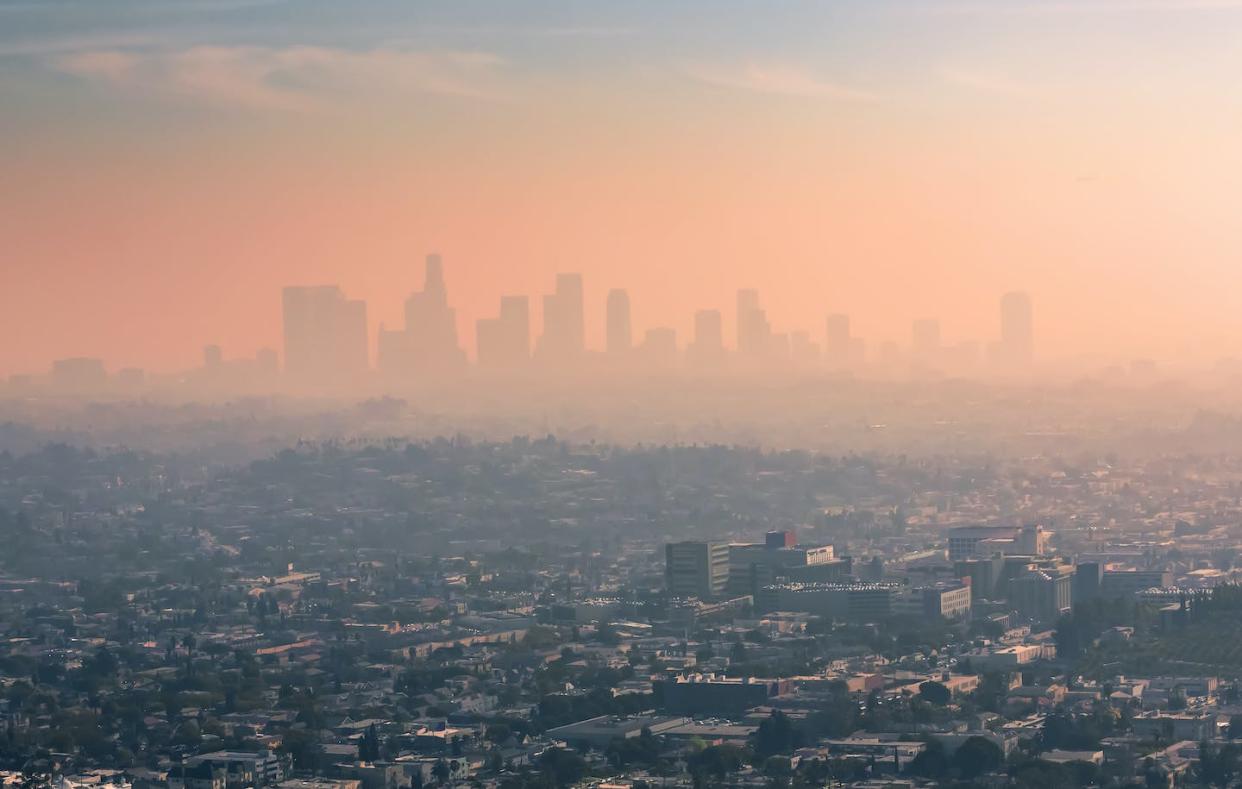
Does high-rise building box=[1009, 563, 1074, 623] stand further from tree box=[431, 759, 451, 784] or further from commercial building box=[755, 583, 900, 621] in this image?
tree box=[431, 759, 451, 784]

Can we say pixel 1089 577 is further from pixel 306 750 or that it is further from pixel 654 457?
pixel 654 457

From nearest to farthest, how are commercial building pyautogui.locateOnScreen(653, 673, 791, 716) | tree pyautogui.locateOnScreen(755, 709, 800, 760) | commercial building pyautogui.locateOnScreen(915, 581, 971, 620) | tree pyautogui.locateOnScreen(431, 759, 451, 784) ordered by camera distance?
1. tree pyautogui.locateOnScreen(431, 759, 451, 784)
2. tree pyautogui.locateOnScreen(755, 709, 800, 760)
3. commercial building pyautogui.locateOnScreen(653, 673, 791, 716)
4. commercial building pyautogui.locateOnScreen(915, 581, 971, 620)

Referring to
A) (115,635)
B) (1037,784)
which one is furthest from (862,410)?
(1037,784)

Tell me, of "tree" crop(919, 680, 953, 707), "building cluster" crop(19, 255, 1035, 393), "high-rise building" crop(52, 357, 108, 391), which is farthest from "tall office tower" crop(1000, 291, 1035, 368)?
"tree" crop(919, 680, 953, 707)

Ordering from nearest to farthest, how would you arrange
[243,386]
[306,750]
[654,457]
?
[306,750], [654,457], [243,386]

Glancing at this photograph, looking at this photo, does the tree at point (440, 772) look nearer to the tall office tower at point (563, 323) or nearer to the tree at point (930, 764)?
the tree at point (930, 764)

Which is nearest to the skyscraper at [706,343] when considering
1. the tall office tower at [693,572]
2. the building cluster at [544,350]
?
the building cluster at [544,350]
